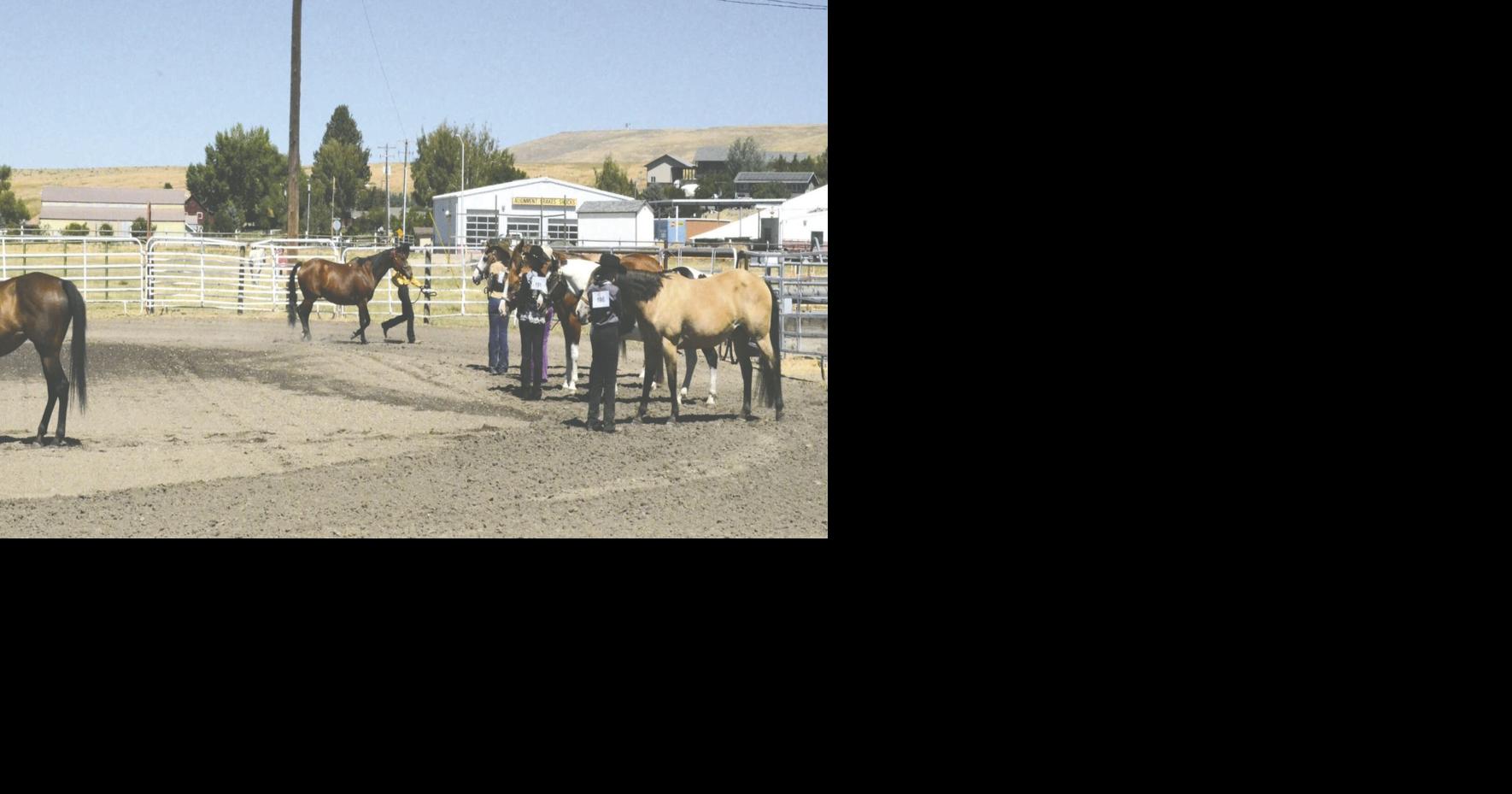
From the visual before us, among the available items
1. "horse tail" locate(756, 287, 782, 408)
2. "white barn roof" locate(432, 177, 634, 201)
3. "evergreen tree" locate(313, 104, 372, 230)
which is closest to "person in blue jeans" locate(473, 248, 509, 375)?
"white barn roof" locate(432, 177, 634, 201)

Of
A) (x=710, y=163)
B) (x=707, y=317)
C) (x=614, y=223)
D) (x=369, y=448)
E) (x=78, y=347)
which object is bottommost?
(x=369, y=448)

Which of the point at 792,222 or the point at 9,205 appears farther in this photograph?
the point at 792,222

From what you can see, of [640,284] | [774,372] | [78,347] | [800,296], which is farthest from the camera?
[800,296]

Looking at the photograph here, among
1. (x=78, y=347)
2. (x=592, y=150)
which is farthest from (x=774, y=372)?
(x=78, y=347)

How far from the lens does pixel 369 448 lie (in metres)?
6.29

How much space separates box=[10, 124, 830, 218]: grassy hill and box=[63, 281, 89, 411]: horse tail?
527 millimetres

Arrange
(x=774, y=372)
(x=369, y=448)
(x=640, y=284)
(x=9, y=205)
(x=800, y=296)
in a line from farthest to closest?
1. (x=800, y=296)
2. (x=774, y=372)
3. (x=640, y=284)
4. (x=369, y=448)
5. (x=9, y=205)

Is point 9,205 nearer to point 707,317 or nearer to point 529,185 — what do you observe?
point 529,185

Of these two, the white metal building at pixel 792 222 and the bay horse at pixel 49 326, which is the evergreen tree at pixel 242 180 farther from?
the white metal building at pixel 792 222

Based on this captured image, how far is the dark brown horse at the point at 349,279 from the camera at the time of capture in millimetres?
6605

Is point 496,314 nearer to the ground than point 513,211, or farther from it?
nearer to the ground

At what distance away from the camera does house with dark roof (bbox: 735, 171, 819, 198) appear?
6.38 meters

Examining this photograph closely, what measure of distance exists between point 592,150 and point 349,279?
1.31 meters

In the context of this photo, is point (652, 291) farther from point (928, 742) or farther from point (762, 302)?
point (928, 742)
